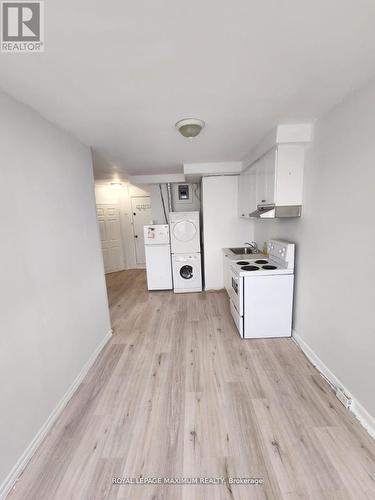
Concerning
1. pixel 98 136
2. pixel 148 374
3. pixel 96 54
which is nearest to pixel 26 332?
pixel 148 374

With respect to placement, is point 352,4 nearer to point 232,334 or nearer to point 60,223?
point 60,223

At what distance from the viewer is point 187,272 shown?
3.91 m

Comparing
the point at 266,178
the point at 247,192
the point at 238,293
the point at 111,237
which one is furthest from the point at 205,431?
the point at 111,237

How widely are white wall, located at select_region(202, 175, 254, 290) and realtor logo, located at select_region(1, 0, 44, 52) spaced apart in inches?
111

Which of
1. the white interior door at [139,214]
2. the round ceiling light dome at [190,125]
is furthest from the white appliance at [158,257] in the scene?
the round ceiling light dome at [190,125]

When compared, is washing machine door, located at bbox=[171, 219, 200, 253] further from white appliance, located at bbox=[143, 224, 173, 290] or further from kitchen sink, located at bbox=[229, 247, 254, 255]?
kitchen sink, located at bbox=[229, 247, 254, 255]

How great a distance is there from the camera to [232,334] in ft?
8.13

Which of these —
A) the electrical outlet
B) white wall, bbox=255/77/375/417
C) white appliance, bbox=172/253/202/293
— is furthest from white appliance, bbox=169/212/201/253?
the electrical outlet

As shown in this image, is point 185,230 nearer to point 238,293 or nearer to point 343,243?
point 238,293

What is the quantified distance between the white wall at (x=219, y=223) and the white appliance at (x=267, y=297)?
1319 mm

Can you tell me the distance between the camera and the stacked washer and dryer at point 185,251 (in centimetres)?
369

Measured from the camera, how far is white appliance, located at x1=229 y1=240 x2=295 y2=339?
2244mm

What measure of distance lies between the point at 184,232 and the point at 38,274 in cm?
256

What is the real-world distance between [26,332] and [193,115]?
1.99 m
